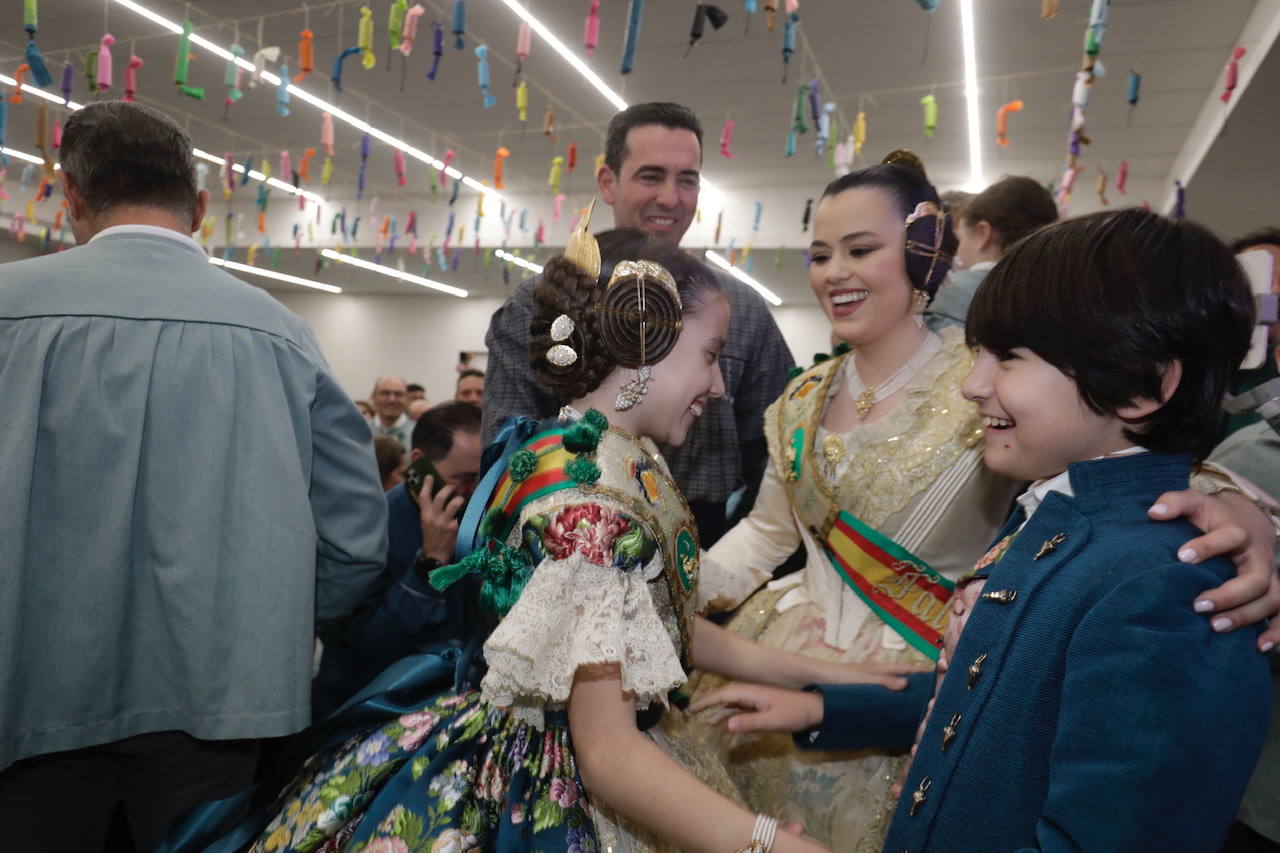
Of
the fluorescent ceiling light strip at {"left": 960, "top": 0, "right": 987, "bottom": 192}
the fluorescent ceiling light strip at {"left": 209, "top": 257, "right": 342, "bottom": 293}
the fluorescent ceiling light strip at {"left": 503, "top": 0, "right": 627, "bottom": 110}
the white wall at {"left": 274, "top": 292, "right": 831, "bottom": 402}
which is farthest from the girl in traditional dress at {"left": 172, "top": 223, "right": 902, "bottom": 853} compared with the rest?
the white wall at {"left": 274, "top": 292, "right": 831, "bottom": 402}

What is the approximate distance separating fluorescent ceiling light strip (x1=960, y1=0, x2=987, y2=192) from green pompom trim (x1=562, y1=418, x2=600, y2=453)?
3.88 m

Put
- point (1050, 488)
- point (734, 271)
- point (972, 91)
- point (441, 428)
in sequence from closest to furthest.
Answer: point (1050, 488)
point (441, 428)
point (972, 91)
point (734, 271)

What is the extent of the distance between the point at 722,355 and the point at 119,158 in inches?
53.6

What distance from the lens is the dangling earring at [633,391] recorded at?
1.31 m

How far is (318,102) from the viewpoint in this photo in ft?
24.1

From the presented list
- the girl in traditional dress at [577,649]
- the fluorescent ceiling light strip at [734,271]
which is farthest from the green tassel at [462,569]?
the fluorescent ceiling light strip at [734,271]

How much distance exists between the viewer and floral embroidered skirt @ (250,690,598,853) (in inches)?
41.7

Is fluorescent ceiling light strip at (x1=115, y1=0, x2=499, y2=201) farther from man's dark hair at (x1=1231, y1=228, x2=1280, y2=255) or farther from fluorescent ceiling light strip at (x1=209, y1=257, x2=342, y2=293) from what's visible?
fluorescent ceiling light strip at (x1=209, y1=257, x2=342, y2=293)

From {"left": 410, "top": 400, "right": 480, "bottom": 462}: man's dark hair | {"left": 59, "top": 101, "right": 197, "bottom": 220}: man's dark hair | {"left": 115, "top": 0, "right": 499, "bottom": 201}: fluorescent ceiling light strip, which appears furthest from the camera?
{"left": 115, "top": 0, "right": 499, "bottom": 201}: fluorescent ceiling light strip

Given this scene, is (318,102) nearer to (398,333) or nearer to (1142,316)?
(1142,316)

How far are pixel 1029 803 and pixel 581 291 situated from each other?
86 cm

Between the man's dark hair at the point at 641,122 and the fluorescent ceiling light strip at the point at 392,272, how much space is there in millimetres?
9312

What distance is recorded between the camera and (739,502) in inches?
93.8

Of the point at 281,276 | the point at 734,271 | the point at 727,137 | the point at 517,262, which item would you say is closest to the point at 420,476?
the point at 727,137
